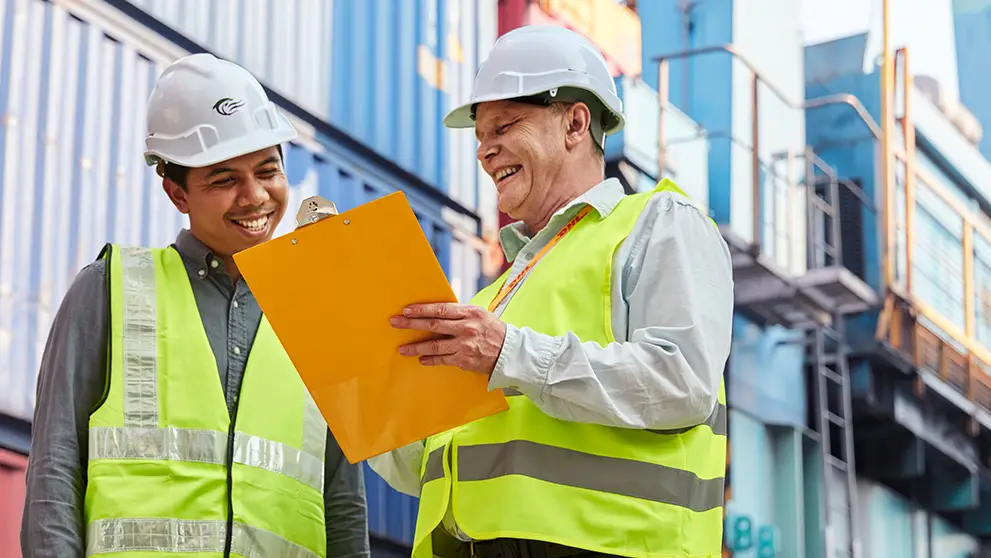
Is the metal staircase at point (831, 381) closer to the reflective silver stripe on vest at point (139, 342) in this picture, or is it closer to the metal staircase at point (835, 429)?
the metal staircase at point (835, 429)

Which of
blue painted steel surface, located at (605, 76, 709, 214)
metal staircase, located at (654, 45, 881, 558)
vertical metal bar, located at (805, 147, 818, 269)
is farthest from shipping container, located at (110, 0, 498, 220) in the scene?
vertical metal bar, located at (805, 147, 818, 269)

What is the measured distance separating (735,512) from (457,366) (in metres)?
5.18

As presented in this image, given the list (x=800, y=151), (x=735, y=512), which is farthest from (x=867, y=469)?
(x=800, y=151)

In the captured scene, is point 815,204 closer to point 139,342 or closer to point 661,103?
point 661,103

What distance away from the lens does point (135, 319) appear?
115 inches

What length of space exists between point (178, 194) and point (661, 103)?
15.6ft

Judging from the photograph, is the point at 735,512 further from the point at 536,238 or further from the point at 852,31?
the point at 536,238

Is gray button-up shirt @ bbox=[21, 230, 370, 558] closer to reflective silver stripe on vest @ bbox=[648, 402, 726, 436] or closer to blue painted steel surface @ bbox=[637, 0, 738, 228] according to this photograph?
reflective silver stripe on vest @ bbox=[648, 402, 726, 436]

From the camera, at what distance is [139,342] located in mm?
2914

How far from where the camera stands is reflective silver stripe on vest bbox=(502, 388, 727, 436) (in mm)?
2589

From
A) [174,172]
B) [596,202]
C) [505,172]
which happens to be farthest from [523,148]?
[174,172]

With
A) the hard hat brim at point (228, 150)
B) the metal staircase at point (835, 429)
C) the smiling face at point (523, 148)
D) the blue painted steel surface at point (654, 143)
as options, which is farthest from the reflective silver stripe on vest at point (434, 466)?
the metal staircase at point (835, 429)

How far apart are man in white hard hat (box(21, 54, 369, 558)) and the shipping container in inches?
62.2

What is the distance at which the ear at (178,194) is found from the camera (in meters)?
3.12
